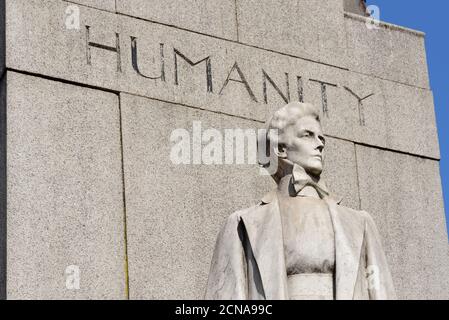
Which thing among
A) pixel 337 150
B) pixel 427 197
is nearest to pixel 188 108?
pixel 337 150

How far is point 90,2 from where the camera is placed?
18.1 metres

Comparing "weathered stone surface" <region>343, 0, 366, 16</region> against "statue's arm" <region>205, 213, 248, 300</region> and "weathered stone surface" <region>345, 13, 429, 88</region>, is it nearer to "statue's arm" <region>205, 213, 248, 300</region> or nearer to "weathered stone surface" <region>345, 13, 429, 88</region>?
"weathered stone surface" <region>345, 13, 429, 88</region>

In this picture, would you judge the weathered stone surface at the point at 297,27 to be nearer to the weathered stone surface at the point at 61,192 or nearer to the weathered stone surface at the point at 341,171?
the weathered stone surface at the point at 341,171

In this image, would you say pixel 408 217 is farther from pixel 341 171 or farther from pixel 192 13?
pixel 192 13

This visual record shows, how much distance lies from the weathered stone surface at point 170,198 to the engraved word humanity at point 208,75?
33cm

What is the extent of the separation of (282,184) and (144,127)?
9.53 ft

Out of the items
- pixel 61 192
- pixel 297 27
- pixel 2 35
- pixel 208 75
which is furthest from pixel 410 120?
pixel 2 35

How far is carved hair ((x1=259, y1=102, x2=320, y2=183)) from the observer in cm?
1523

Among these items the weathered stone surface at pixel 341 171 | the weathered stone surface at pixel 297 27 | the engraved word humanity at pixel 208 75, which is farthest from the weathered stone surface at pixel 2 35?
the weathered stone surface at pixel 341 171

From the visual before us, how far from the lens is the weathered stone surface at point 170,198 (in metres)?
17.3

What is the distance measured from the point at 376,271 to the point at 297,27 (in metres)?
5.38

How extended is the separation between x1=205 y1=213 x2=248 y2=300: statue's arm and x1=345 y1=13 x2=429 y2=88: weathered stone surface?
5.30 metres

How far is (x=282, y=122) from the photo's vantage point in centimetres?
1524
